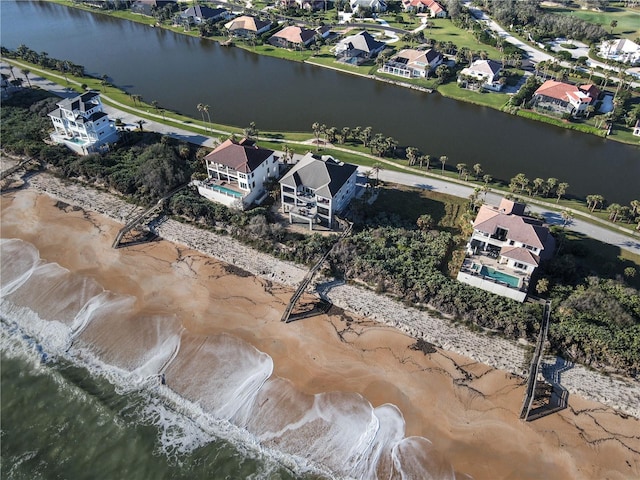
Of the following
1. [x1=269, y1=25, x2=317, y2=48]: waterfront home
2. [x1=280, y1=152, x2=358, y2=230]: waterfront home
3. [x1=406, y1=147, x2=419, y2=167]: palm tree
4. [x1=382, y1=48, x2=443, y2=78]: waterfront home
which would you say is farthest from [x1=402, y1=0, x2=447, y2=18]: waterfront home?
[x1=280, y1=152, x2=358, y2=230]: waterfront home

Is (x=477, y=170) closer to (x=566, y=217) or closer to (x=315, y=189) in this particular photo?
(x=566, y=217)

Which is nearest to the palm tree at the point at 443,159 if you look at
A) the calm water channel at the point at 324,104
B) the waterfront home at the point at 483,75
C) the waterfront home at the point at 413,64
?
the calm water channel at the point at 324,104

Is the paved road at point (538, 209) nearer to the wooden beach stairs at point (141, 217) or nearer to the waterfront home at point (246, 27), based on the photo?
the wooden beach stairs at point (141, 217)

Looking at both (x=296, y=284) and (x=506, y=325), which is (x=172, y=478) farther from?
(x=506, y=325)

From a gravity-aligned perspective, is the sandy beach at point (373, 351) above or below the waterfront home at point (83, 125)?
below

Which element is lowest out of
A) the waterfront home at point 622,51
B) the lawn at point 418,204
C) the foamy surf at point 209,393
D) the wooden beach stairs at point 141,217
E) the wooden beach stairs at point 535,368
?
the foamy surf at point 209,393

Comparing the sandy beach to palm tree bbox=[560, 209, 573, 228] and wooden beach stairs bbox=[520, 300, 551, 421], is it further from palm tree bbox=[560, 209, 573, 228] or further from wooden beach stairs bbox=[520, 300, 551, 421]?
palm tree bbox=[560, 209, 573, 228]

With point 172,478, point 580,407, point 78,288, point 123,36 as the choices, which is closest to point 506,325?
point 580,407
